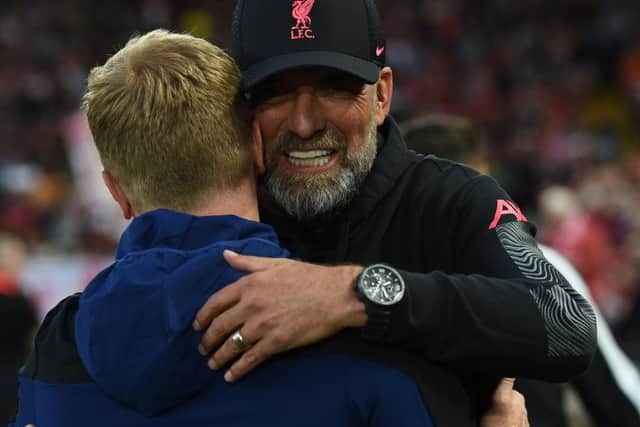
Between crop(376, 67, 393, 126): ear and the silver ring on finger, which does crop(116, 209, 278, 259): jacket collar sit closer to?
the silver ring on finger

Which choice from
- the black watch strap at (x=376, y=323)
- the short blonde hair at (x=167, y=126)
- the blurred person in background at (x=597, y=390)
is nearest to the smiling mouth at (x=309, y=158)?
the short blonde hair at (x=167, y=126)

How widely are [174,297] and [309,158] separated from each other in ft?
2.27

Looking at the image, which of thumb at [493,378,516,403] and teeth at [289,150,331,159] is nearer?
thumb at [493,378,516,403]

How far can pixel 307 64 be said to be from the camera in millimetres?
2586

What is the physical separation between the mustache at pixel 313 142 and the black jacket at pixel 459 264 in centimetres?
13

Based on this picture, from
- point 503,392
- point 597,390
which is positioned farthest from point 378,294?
point 597,390

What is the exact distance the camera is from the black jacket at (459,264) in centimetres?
222

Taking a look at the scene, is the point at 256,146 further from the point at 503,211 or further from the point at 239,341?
the point at 503,211

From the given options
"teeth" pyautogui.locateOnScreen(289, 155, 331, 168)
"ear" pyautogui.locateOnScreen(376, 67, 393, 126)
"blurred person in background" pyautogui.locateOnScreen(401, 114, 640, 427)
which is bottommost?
"blurred person in background" pyautogui.locateOnScreen(401, 114, 640, 427)

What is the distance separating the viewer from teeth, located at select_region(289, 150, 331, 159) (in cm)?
272

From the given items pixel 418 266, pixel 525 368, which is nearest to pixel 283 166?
pixel 418 266

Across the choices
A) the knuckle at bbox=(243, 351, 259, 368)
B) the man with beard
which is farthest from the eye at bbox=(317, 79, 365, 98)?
the knuckle at bbox=(243, 351, 259, 368)

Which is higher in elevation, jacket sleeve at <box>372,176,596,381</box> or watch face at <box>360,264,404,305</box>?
watch face at <box>360,264,404,305</box>

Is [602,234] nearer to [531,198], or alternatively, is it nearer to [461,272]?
[531,198]
